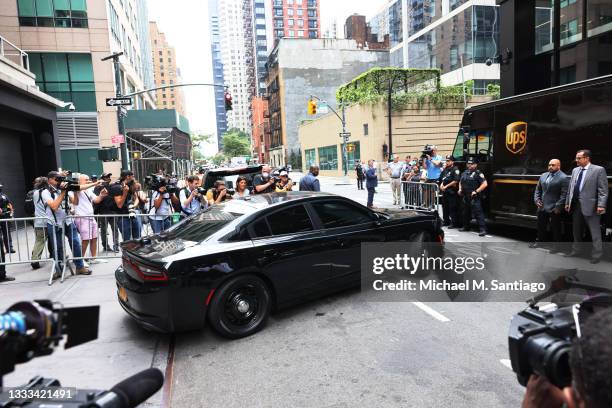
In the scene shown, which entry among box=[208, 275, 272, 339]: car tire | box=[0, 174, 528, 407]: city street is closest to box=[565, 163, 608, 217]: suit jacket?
box=[0, 174, 528, 407]: city street

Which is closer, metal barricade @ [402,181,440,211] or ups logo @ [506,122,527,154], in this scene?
ups logo @ [506,122,527,154]

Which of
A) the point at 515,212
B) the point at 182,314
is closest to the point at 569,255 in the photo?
the point at 515,212

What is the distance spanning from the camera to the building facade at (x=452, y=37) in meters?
40.6

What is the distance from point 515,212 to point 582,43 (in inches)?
327

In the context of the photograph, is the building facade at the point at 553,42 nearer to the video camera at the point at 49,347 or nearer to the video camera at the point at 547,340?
the video camera at the point at 547,340

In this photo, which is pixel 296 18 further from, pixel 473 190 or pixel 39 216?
pixel 39 216

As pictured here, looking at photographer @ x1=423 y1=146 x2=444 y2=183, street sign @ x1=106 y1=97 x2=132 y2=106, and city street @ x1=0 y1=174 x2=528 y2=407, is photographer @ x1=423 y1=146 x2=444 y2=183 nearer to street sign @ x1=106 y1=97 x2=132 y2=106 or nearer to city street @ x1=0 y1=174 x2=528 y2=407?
city street @ x1=0 y1=174 x2=528 y2=407

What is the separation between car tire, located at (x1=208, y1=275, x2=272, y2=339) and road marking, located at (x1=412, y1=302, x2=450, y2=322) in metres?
1.97

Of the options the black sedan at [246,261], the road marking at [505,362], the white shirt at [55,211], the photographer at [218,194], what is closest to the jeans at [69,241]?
the white shirt at [55,211]

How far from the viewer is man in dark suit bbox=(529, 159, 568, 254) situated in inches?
296

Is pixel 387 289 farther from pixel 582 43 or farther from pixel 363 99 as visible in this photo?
pixel 363 99

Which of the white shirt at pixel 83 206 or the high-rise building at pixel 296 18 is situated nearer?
the white shirt at pixel 83 206

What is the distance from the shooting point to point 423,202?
1170 centimetres

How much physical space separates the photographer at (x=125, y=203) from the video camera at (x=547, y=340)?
312 inches
